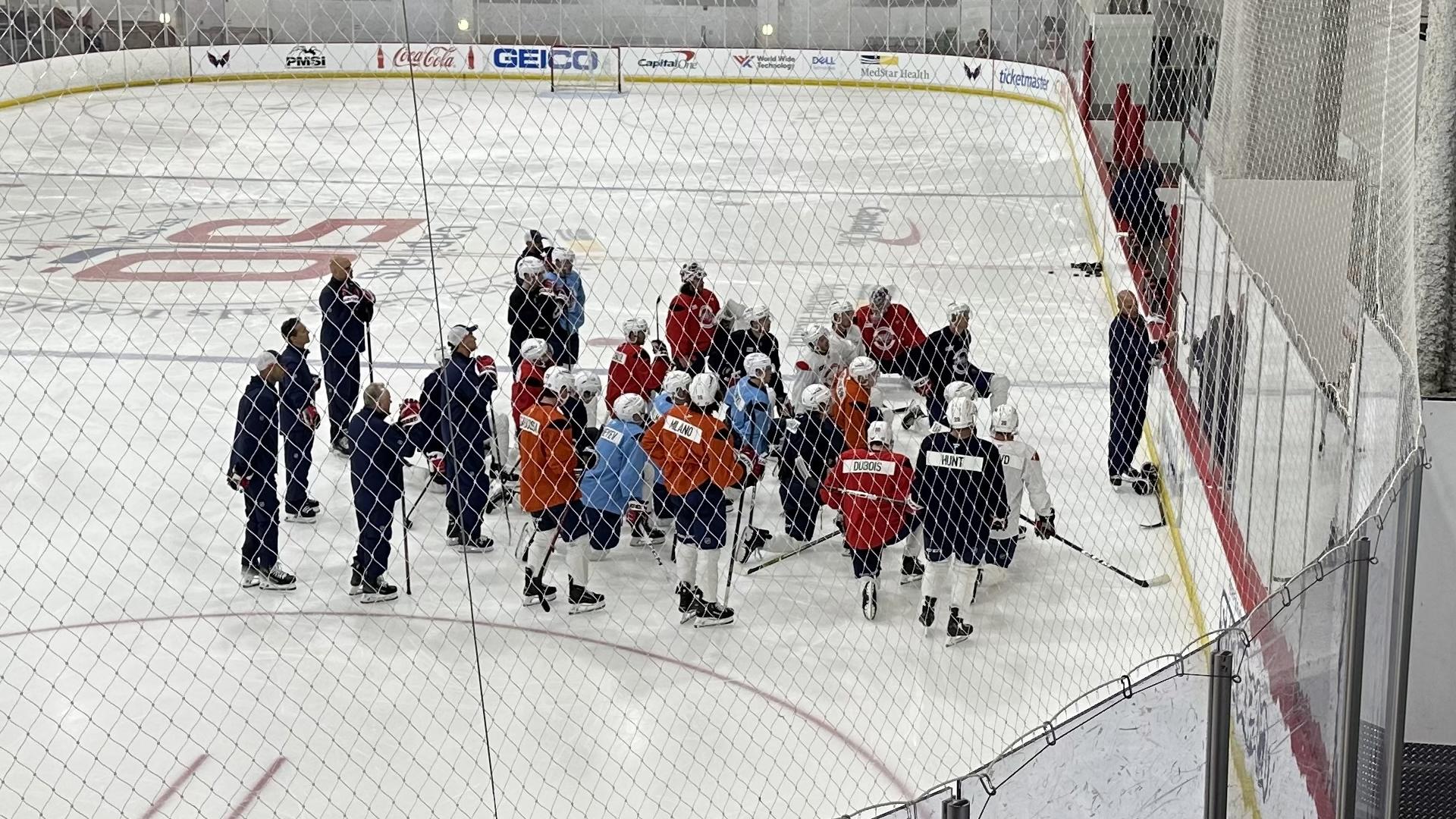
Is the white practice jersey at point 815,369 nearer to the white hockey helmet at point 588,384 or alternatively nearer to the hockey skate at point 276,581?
the white hockey helmet at point 588,384

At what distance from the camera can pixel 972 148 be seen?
17.7 m

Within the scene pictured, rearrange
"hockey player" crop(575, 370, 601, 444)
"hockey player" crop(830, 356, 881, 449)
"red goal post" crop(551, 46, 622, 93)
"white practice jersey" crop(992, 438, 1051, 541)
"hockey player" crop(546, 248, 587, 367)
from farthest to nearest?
"red goal post" crop(551, 46, 622, 93) < "hockey player" crop(546, 248, 587, 367) < "hockey player" crop(830, 356, 881, 449) < "hockey player" crop(575, 370, 601, 444) < "white practice jersey" crop(992, 438, 1051, 541)

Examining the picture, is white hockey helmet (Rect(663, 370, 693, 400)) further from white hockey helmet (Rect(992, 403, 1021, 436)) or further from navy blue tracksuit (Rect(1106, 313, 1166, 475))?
navy blue tracksuit (Rect(1106, 313, 1166, 475))

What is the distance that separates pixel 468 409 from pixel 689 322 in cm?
220

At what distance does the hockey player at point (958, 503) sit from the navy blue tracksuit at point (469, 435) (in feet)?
6.45

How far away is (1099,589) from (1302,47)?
305cm

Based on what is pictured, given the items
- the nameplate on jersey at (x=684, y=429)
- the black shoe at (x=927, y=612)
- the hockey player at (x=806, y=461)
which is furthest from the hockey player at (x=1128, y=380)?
the nameplate on jersey at (x=684, y=429)

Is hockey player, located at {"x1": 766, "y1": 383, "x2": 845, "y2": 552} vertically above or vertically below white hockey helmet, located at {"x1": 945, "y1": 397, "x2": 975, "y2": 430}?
below

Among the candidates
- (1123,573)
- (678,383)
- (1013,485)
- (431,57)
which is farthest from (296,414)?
(431,57)

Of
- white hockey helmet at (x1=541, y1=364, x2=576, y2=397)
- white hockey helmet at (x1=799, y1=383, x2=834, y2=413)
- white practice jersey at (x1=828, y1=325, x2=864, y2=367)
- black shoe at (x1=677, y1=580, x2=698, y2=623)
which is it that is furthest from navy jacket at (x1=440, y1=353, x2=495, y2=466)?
white practice jersey at (x1=828, y1=325, x2=864, y2=367)

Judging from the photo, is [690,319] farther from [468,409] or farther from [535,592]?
[535,592]

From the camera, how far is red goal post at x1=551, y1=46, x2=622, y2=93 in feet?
70.4

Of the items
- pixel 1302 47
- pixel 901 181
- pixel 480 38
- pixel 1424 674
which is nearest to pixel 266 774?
pixel 1424 674

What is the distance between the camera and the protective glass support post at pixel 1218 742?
307 cm
